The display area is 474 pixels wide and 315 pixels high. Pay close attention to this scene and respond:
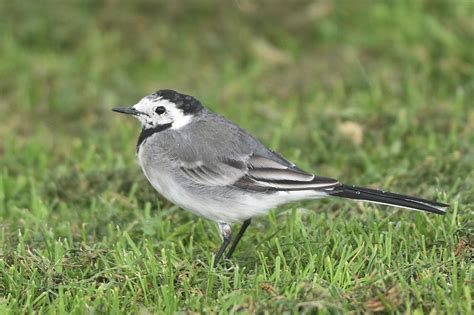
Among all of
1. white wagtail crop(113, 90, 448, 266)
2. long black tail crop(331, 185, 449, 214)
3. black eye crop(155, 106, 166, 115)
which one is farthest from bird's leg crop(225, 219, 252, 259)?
black eye crop(155, 106, 166, 115)

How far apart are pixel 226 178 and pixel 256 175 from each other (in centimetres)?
20

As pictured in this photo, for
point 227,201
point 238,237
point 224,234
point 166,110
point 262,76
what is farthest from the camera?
point 262,76

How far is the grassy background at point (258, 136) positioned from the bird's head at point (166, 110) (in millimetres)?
713

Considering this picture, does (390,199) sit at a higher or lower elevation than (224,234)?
higher

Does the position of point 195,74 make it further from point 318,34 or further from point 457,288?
point 457,288

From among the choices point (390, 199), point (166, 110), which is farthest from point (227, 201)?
point (390, 199)

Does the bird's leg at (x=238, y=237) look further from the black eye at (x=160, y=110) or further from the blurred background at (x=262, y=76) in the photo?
the blurred background at (x=262, y=76)

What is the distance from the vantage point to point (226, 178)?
577 centimetres

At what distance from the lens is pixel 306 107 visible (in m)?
9.29

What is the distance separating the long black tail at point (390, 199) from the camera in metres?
5.43

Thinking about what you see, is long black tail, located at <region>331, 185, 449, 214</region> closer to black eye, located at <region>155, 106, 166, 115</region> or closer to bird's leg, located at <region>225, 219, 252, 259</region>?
bird's leg, located at <region>225, 219, 252, 259</region>

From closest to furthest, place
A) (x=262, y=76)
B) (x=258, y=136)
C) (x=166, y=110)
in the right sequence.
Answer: (x=166, y=110), (x=258, y=136), (x=262, y=76)

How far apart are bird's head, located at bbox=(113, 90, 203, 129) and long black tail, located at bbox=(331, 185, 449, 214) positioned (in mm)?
1255

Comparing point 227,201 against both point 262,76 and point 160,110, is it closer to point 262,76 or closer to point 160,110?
point 160,110
